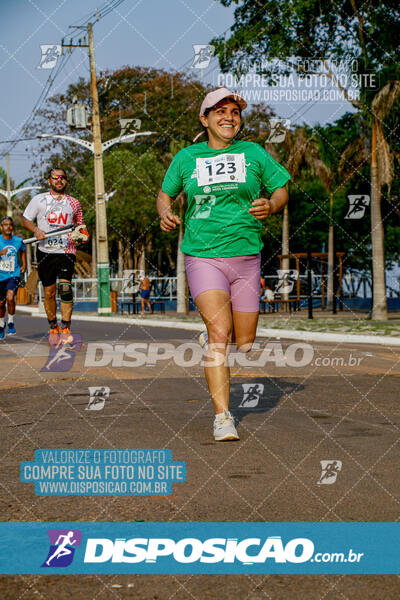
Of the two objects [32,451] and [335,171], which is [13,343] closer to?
[32,451]

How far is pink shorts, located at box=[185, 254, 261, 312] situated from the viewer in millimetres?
5691

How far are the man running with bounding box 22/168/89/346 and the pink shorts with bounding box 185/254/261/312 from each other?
433cm

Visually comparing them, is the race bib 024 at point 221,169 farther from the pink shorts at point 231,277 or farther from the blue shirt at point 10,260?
the blue shirt at point 10,260

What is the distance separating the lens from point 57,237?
408 inches

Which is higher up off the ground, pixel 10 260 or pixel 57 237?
pixel 57 237

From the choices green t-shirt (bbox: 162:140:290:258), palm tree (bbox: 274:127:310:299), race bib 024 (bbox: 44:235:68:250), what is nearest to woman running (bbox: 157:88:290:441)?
green t-shirt (bbox: 162:140:290:258)

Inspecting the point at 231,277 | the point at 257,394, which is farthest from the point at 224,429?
the point at 257,394

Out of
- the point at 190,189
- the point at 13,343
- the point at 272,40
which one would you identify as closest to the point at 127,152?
the point at 272,40

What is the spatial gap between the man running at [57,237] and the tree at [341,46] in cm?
1353

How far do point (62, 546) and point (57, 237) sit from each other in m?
7.35

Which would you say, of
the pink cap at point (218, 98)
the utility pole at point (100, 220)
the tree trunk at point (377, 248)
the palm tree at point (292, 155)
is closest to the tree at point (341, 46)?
the tree trunk at point (377, 248)

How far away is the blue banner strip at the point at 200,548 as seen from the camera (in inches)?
121

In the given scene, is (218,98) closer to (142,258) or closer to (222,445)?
(222,445)

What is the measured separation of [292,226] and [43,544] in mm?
52133
